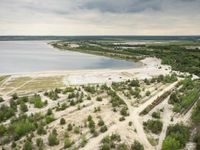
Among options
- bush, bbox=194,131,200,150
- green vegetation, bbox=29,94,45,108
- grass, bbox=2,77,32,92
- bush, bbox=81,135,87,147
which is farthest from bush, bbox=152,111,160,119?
grass, bbox=2,77,32,92

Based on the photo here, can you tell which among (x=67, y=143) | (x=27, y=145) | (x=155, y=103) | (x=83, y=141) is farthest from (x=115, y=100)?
(x=27, y=145)

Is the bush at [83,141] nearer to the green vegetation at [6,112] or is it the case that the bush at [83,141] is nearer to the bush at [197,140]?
the bush at [197,140]

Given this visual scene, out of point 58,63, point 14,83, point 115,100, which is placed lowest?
point 58,63

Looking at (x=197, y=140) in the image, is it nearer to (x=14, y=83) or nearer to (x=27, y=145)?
(x=27, y=145)

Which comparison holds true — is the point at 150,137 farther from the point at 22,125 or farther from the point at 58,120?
the point at 22,125

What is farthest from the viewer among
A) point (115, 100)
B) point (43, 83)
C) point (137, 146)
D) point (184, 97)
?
point (43, 83)

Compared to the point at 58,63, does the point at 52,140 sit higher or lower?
higher

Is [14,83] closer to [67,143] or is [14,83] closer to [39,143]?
[39,143]

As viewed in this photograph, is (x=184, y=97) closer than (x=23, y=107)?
No

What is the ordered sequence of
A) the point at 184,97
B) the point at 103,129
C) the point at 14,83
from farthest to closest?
the point at 14,83, the point at 184,97, the point at 103,129
